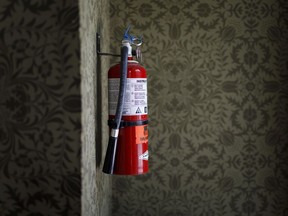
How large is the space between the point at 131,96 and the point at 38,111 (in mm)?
348

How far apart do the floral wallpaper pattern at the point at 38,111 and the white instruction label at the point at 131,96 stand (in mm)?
297

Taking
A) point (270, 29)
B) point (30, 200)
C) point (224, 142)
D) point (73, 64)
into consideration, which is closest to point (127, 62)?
point (73, 64)

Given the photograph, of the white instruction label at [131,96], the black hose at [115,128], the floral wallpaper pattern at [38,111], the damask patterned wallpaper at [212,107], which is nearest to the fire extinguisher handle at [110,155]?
the black hose at [115,128]

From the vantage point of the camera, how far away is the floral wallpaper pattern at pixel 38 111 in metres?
0.73

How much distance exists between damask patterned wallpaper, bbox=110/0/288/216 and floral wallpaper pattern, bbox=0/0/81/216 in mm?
770

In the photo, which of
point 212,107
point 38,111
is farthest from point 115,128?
point 212,107

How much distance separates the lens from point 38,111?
2.44ft

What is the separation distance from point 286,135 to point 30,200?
4.08 feet

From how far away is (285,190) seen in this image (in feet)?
4.97

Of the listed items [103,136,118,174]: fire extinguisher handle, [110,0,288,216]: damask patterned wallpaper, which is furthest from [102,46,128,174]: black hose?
[110,0,288,216]: damask patterned wallpaper

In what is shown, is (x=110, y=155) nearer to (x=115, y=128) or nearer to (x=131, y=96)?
(x=115, y=128)

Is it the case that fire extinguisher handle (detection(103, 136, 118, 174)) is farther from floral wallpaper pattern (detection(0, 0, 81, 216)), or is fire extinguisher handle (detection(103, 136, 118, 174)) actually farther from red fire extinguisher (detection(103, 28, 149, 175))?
floral wallpaper pattern (detection(0, 0, 81, 216))

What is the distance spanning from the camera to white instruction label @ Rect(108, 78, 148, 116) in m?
1.01

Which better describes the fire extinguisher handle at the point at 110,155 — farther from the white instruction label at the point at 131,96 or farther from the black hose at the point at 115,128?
the white instruction label at the point at 131,96
